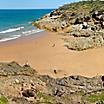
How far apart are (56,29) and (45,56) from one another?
22002 mm

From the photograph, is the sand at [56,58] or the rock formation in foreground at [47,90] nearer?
the rock formation in foreground at [47,90]

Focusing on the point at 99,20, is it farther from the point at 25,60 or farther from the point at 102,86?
the point at 102,86

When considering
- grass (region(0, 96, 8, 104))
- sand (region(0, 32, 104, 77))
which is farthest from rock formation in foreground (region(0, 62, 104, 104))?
sand (region(0, 32, 104, 77))

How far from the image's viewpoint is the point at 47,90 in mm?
14141

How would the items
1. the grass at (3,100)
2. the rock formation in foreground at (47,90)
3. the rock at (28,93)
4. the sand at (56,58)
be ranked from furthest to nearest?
the sand at (56,58)
the rock at (28,93)
the rock formation in foreground at (47,90)
the grass at (3,100)

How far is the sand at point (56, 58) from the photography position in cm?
2469

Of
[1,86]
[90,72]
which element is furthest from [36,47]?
[1,86]

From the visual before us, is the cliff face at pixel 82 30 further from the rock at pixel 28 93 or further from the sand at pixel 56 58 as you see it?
the rock at pixel 28 93

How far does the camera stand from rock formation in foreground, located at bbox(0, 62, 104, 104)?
1281 cm

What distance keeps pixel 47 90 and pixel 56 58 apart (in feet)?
47.7

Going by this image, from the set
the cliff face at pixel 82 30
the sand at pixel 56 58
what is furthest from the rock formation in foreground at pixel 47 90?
the cliff face at pixel 82 30

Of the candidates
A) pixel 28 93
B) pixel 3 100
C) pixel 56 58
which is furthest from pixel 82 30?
pixel 3 100

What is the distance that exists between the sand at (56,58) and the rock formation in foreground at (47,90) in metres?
7.94

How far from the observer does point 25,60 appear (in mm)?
27609
